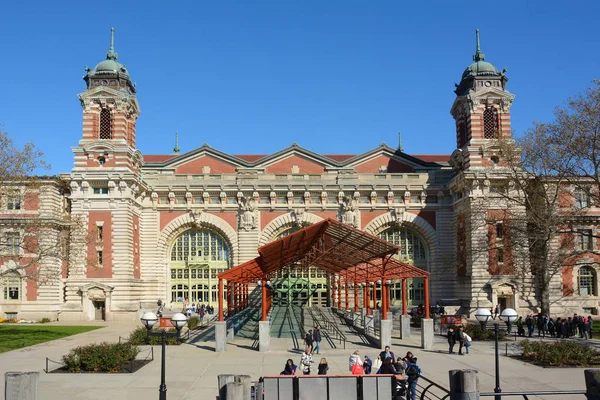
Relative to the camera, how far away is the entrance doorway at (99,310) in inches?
2012

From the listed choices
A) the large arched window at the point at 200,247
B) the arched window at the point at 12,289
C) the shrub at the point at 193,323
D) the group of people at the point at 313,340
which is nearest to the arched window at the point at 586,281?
the large arched window at the point at 200,247

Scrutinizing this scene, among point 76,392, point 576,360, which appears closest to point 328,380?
point 76,392

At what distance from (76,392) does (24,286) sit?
3629cm

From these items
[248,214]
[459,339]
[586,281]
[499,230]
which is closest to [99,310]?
[248,214]

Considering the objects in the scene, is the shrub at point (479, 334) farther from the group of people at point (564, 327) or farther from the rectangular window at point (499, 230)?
the rectangular window at point (499, 230)

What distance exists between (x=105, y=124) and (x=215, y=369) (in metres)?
36.0

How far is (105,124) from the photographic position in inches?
2136

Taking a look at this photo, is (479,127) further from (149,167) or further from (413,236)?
(149,167)

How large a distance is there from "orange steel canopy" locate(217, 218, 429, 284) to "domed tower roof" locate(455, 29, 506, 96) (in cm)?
2588

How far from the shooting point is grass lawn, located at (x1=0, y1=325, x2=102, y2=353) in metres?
33.0

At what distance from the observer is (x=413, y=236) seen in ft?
194

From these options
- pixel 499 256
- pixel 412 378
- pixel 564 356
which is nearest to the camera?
pixel 412 378

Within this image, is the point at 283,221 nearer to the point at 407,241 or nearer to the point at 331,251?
the point at 407,241

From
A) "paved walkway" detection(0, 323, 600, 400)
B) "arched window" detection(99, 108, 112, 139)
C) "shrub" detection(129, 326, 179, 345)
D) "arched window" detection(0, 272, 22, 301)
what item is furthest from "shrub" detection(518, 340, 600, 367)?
"arched window" detection(0, 272, 22, 301)
